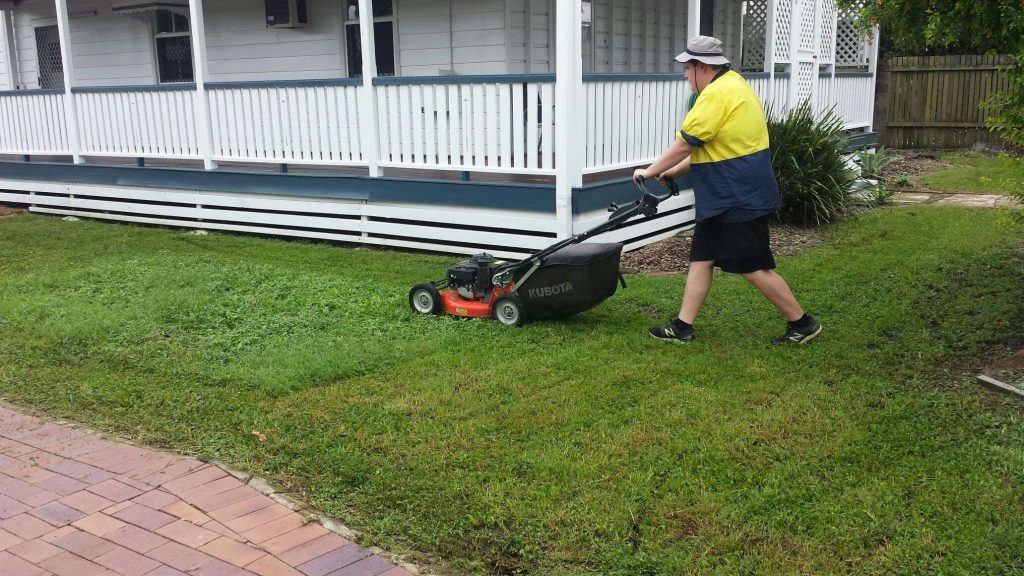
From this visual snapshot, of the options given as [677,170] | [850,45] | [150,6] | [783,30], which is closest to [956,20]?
[677,170]

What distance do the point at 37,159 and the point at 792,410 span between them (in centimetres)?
1297

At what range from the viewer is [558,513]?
3.64 meters

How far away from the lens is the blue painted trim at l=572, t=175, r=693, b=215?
26.8ft

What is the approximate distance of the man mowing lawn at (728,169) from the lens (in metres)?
5.46

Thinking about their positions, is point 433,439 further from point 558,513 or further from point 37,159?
point 37,159

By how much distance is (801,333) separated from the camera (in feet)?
18.7

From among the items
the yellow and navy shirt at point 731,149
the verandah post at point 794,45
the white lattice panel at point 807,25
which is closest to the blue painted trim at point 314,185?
the yellow and navy shirt at point 731,149

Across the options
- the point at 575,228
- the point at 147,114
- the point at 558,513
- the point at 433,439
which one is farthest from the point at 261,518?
the point at 147,114

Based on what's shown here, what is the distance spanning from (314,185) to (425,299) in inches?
152

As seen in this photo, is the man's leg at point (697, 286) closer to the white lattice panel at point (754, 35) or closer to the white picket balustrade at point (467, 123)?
the white picket balustrade at point (467, 123)

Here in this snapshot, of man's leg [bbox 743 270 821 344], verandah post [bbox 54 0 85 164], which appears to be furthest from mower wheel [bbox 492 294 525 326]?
verandah post [bbox 54 0 85 164]

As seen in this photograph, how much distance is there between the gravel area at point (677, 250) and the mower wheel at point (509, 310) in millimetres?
2244

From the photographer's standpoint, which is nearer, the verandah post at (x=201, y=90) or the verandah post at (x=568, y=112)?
the verandah post at (x=568, y=112)

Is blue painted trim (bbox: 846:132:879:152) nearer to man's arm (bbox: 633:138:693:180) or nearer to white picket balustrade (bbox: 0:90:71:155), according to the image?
man's arm (bbox: 633:138:693:180)
